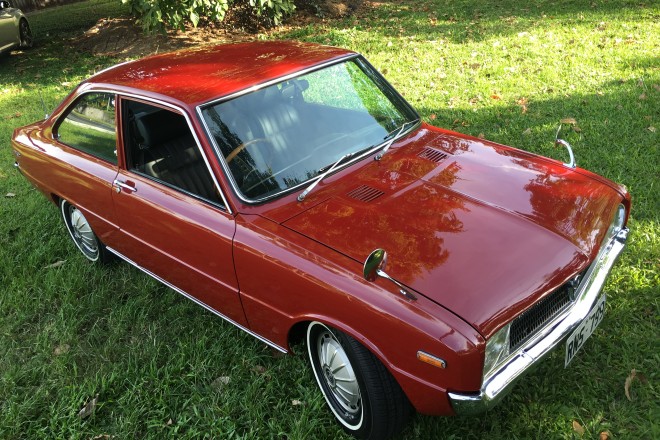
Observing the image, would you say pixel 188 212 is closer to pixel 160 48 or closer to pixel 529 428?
pixel 529 428

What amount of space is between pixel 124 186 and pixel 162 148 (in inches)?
13.1

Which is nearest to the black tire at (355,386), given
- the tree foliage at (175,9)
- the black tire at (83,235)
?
the black tire at (83,235)

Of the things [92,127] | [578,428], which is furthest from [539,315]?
[92,127]

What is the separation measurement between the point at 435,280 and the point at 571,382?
1.12 meters

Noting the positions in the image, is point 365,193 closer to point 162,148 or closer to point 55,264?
point 162,148

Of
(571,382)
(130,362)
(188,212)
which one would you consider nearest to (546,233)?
(571,382)

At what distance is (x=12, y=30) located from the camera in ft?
36.8

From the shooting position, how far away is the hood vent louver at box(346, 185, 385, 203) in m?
2.88

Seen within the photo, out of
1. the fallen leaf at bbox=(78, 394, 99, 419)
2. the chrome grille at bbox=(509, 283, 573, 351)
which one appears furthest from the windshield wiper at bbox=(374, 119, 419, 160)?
the fallen leaf at bbox=(78, 394, 99, 419)

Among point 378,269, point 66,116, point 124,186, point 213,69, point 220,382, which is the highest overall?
point 213,69

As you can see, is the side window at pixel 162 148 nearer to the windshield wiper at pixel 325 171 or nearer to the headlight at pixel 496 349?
the windshield wiper at pixel 325 171

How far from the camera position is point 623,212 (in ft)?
9.95

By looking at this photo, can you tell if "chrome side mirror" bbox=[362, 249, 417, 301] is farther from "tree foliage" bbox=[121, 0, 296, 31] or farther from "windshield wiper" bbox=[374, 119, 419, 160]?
"tree foliage" bbox=[121, 0, 296, 31]

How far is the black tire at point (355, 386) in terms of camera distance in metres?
2.43
